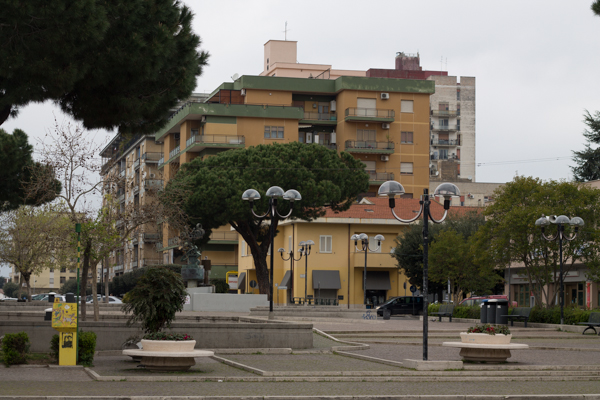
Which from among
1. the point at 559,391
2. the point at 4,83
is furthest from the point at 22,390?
the point at 559,391

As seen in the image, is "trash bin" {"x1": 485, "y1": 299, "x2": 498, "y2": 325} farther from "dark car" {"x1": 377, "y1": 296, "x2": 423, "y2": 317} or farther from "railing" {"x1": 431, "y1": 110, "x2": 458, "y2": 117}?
"railing" {"x1": 431, "y1": 110, "x2": 458, "y2": 117}

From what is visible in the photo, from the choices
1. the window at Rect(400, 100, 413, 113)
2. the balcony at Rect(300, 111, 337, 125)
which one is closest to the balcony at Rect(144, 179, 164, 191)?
the balcony at Rect(300, 111, 337, 125)

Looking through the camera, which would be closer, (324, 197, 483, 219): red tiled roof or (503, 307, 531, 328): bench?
(503, 307, 531, 328): bench

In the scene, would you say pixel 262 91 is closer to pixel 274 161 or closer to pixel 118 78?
pixel 274 161

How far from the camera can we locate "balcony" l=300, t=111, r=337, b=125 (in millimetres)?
82375

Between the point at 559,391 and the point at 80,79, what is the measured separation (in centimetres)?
1084

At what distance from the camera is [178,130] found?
3374 inches

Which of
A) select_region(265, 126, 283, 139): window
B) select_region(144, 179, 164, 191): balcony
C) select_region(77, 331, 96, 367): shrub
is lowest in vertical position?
select_region(77, 331, 96, 367): shrub

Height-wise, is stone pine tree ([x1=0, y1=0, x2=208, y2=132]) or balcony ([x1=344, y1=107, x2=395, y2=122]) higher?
balcony ([x1=344, y1=107, x2=395, y2=122])

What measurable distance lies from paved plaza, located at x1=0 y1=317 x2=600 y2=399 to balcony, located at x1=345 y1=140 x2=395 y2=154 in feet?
198

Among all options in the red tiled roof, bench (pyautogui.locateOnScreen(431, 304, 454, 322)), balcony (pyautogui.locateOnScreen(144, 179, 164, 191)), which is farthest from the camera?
the red tiled roof

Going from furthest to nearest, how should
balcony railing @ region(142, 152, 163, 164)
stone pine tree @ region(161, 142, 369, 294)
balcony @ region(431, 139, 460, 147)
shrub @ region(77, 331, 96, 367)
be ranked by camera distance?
balcony @ region(431, 139, 460, 147)
balcony railing @ region(142, 152, 163, 164)
stone pine tree @ region(161, 142, 369, 294)
shrub @ region(77, 331, 96, 367)

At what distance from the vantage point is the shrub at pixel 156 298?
54.0 feet

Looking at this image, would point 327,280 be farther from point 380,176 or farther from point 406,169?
point 406,169
